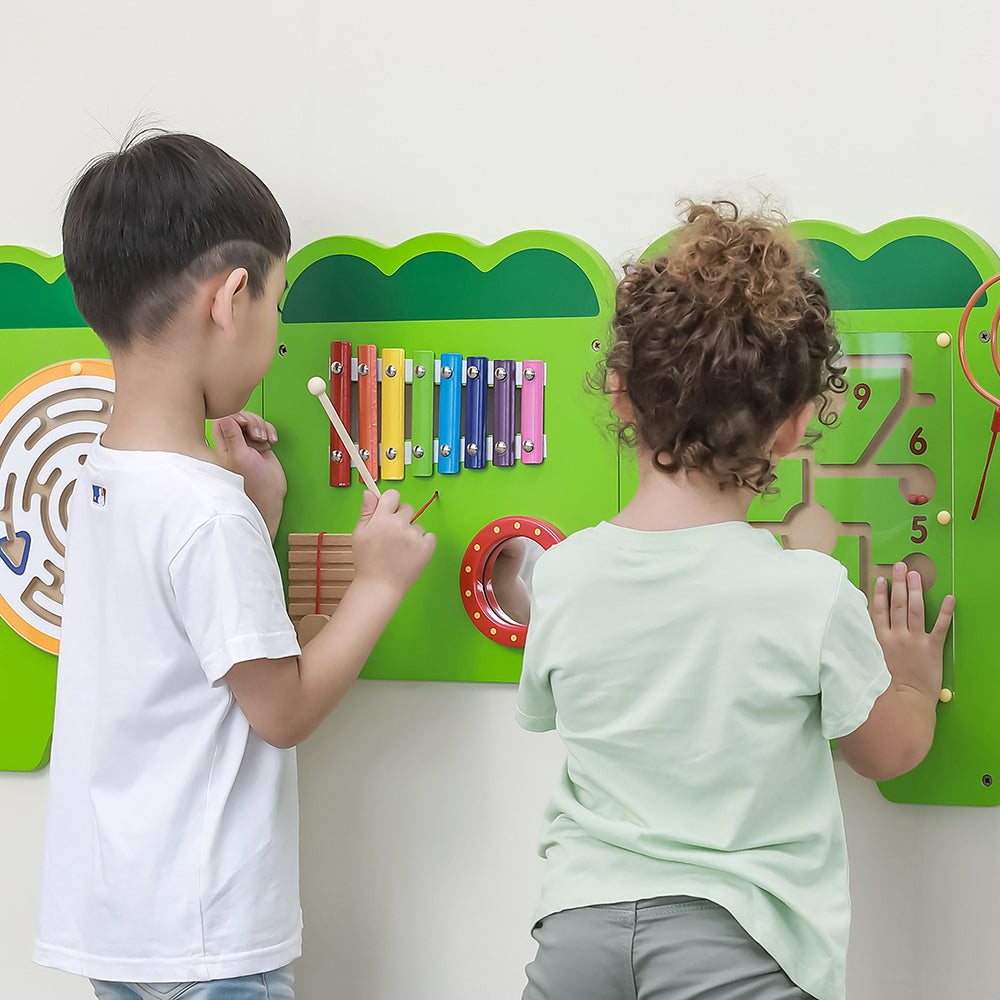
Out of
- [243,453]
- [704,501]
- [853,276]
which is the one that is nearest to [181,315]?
[243,453]

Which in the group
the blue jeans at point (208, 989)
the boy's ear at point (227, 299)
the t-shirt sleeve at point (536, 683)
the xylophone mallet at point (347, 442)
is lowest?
the blue jeans at point (208, 989)

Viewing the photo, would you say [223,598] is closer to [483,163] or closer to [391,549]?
[391,549]

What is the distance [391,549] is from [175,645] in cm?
22

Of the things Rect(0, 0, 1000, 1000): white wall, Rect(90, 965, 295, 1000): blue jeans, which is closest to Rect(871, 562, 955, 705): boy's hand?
Rect(0, 0, 1000, 1000): white wall

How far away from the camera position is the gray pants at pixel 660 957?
75cm

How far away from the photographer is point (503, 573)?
43.7 inches

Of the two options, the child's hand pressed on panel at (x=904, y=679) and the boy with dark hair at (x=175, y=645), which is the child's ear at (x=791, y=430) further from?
the boy with dark hair at (x=175, y=645)

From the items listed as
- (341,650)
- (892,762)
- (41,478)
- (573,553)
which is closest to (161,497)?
(341,650)

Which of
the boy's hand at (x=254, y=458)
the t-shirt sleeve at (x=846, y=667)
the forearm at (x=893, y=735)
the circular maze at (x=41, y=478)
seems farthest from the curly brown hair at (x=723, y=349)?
the circular maze at (x=41, y=478)

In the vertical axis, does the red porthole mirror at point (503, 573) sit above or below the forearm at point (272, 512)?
below

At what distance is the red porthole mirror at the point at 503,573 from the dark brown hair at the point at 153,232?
0.33 meters

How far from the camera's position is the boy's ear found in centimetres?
90

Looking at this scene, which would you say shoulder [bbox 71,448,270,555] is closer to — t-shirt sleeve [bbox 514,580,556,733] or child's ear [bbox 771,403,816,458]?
t-shirt sleeve [bbox 514,580,556,733]

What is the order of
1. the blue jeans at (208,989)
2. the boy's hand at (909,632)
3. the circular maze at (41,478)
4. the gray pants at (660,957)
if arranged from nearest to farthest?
the gray pants at (660,957), the blue jeans at (208,989), the boy's hand at (909,632), the circular maze at (41,478)
